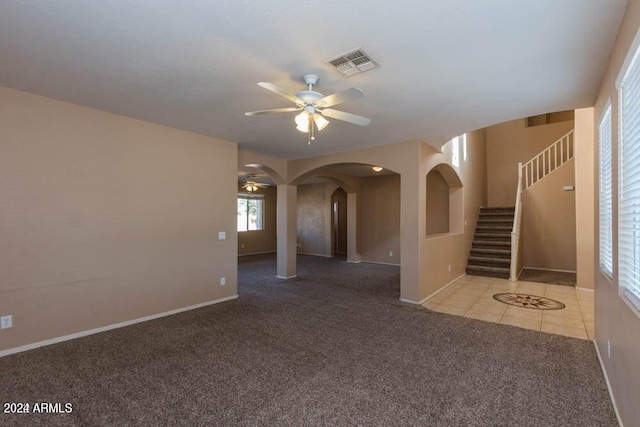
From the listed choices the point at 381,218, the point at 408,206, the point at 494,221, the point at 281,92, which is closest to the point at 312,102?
the point at 281,92

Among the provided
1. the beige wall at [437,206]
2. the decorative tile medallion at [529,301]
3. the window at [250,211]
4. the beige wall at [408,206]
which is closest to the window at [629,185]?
the beige wall at [408,206]

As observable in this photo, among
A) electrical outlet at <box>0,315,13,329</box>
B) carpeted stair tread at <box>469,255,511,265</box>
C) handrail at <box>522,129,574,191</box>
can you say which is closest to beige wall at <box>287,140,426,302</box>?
carpeted stair tread at <box>469,255,511,265</box>

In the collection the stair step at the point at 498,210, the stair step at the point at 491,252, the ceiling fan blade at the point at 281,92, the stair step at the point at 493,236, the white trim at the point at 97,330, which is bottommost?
the white trim at the point at 97,330

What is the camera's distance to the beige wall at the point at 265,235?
10.6 meters

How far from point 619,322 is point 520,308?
9.08ft

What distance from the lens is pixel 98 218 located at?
142 inches

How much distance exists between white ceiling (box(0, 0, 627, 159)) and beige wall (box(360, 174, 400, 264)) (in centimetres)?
535

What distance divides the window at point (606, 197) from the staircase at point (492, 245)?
172 inches

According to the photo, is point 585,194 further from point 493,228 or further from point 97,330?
point 97,330

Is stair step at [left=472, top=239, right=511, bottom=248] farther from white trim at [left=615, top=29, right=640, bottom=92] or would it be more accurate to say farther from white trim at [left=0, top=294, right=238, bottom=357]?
white trim at [left=0, top=294, right=238, bottom=357]

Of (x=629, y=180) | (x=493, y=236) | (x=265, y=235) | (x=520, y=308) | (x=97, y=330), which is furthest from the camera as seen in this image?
(x=265, y=235)

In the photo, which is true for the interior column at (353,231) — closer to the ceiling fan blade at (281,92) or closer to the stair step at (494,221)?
the stair step at (494,221)

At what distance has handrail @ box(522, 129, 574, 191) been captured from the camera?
780 centimetres

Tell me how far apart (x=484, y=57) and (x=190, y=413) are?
11.1 ft
